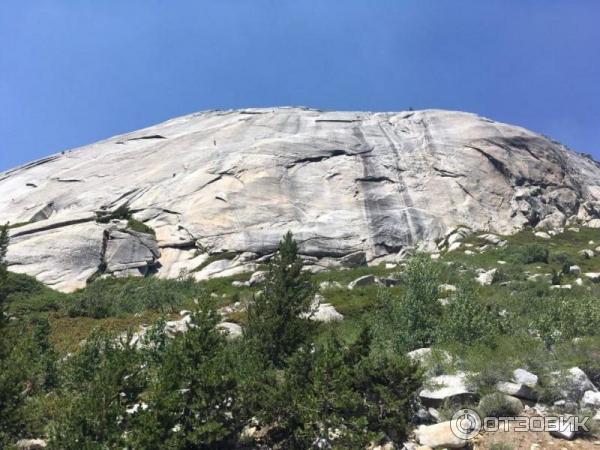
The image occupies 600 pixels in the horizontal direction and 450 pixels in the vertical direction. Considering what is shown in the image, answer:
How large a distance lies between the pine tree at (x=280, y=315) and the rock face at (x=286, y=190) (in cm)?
1863

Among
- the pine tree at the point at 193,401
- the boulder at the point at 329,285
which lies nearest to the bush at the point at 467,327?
the pine tree at the point at 193,401

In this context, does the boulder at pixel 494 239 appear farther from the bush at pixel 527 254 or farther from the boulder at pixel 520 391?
the boulder at pixel 520 391

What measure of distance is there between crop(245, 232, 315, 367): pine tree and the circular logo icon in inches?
211

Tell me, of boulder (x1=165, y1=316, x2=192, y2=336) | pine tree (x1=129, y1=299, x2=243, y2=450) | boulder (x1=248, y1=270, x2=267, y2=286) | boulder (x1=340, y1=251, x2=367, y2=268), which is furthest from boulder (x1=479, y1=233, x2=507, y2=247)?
pine tree (x1=129, y1=299, x2=243, y2=450)

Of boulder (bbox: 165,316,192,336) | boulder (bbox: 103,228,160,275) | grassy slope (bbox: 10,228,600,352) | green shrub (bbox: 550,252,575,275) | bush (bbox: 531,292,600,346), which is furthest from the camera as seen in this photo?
boulder (bbox: 103,228,160,275)

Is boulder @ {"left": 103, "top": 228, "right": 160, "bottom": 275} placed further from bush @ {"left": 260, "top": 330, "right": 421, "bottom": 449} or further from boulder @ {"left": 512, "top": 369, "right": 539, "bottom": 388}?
boulder @ {"left": 512, "top": 369, "right": 539, "bottom": 388}

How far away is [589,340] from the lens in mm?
13703

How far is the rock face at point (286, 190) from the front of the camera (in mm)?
38875

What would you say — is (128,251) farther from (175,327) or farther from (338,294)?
(175,327)

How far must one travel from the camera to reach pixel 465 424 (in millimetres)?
10617

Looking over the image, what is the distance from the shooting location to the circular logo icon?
10.3m

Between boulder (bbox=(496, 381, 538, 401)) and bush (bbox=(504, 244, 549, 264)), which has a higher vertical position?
bush (bbox=(504, 244, 549, 264))

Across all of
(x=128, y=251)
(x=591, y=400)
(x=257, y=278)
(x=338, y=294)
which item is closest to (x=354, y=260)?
(x=257, y=278)

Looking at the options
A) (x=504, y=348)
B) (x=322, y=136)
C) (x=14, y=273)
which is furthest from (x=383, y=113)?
(x=504, y=348)
